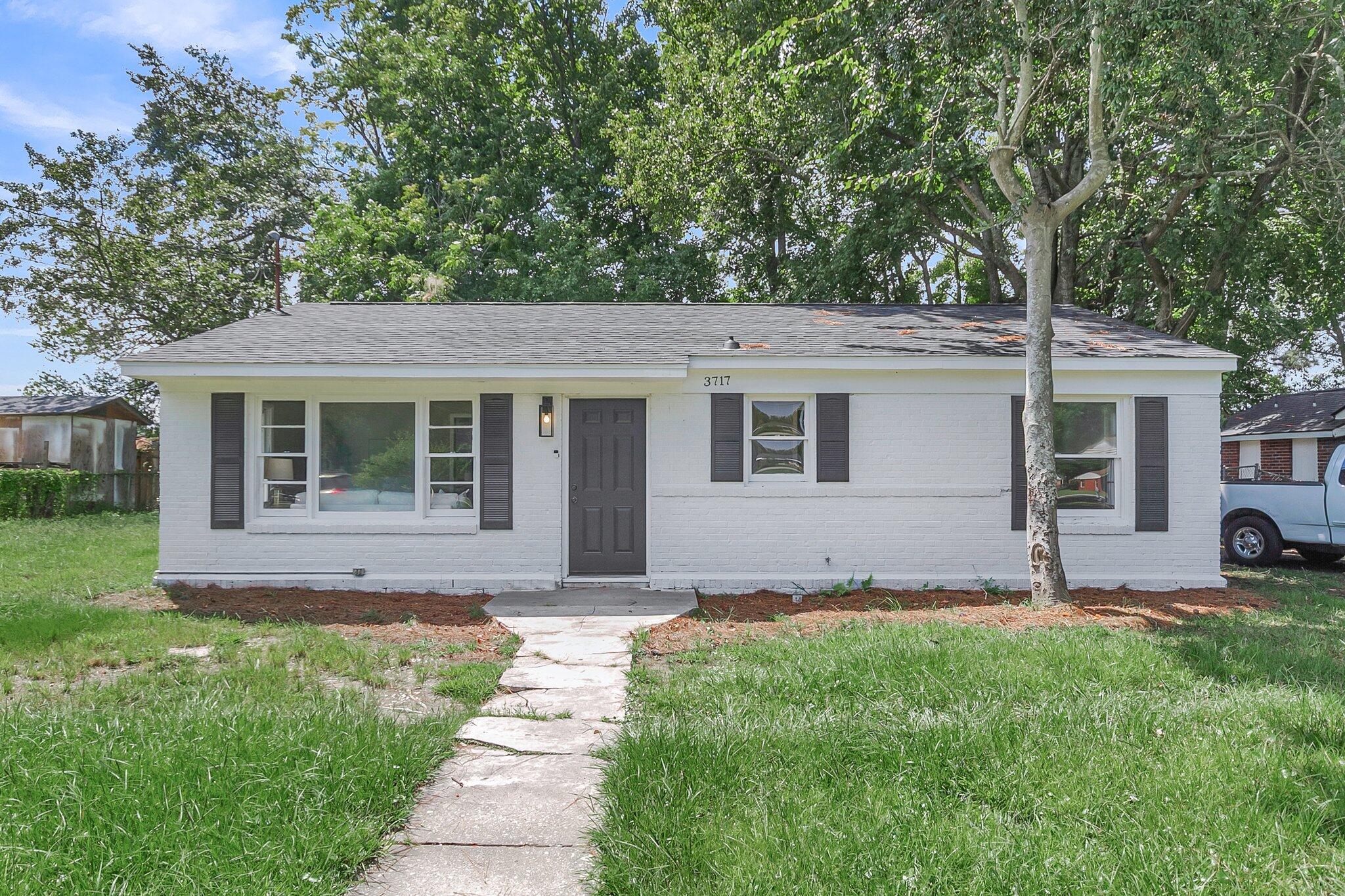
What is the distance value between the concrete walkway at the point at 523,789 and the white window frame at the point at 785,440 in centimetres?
316

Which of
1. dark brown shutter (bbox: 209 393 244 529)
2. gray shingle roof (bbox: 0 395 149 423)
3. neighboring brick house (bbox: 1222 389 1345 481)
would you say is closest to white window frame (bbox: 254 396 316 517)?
dark brown shutter (bbox: 209 393 244 529)

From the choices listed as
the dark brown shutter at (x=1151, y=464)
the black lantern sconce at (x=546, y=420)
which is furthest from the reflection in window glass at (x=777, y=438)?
the dark brown shutter at (x=1151, y=464)

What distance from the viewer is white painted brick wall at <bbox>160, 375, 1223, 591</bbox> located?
337 inches

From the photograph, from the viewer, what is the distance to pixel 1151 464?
28.0ft

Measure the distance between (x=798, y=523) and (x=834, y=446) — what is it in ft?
3.23

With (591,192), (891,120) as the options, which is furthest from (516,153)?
(891,120)

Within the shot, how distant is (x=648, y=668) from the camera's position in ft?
17.6

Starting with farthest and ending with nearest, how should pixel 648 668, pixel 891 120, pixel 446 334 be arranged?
pixel 891 120 → pixel 446 334 → pixel 648 668

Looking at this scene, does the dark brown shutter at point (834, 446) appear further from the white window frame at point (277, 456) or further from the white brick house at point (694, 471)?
the white window frame at point (277, 456)

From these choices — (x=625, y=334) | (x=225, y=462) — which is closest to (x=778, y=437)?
(x=625, y=334)

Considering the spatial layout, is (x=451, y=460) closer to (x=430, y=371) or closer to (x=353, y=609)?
(x=430, y=371)

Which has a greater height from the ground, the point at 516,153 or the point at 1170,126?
the point at 516,153

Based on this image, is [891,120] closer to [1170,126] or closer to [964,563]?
[1170,126]

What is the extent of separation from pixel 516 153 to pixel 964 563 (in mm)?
17074
